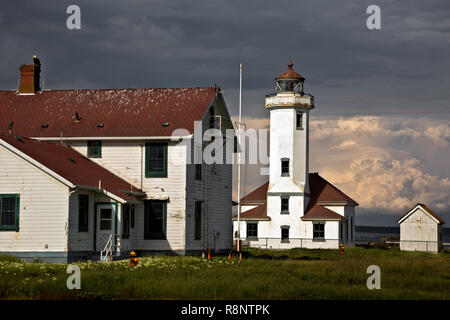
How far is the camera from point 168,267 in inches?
1178

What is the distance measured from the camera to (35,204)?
32.6 metres

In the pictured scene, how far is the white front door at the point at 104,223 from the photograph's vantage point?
3481cm

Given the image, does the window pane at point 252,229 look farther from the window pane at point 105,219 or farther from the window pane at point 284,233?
the window pane at point 105,219

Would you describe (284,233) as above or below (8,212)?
below

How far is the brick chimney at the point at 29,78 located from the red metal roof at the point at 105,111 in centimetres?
45

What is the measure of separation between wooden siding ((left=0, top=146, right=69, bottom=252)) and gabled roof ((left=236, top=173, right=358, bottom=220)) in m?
33.5

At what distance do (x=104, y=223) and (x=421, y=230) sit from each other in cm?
3660

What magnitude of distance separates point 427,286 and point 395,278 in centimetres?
220

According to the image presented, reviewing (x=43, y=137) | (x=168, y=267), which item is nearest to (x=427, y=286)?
(x=168, y=267)

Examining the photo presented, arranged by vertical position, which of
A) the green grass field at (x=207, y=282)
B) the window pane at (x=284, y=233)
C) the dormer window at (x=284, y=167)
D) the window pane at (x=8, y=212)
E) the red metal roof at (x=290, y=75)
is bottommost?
the green grass field at (x=207, y=282)

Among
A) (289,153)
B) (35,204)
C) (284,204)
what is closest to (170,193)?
(35,204)

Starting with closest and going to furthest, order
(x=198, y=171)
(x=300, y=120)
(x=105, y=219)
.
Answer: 1. (x=105, y=219)
2. (x=198, y=171)
3. (x=300, y=120)

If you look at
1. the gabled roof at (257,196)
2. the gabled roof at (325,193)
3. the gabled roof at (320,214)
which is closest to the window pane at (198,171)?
the gabled roof at (320,214)

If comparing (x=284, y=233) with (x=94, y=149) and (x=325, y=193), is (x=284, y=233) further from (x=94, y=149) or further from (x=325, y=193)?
(x=94, y=149)
